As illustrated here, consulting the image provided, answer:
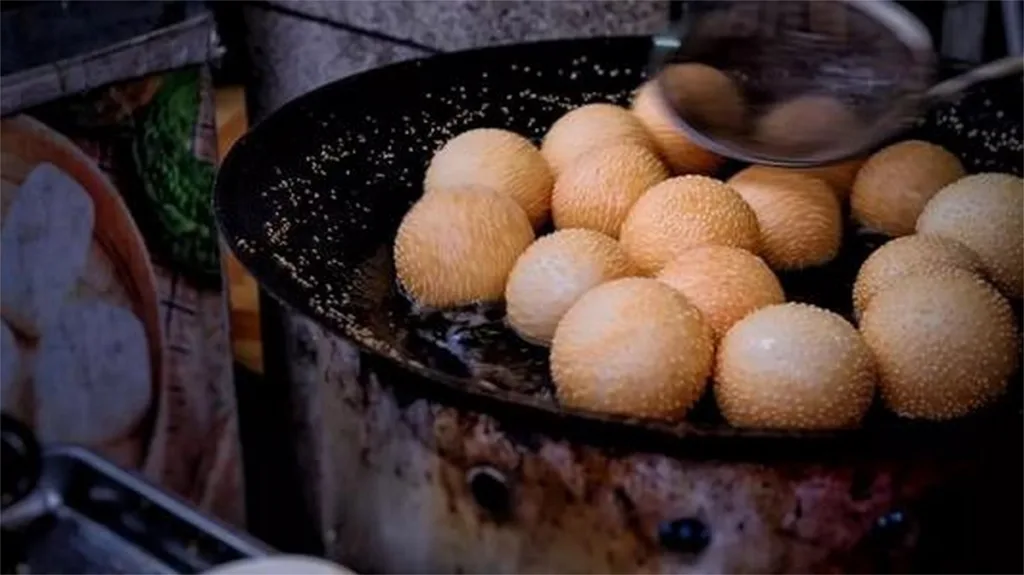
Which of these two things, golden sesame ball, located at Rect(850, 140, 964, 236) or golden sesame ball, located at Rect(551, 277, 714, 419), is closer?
golden sesame ball, located at Rect(551, 277, 714, 419)

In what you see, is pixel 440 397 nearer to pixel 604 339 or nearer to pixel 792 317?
pixel 604 339

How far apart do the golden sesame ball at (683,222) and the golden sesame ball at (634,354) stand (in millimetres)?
160

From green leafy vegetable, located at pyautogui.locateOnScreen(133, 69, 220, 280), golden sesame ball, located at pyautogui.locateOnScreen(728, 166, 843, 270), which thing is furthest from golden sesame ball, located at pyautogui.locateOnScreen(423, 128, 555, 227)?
green leafy vegetable, located at pyautogui.locateOnScreen(133, 69, 220, 280)

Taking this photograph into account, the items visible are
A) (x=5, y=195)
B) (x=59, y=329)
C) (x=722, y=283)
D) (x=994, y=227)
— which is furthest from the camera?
(x=59, y=329)

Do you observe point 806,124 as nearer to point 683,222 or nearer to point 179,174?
point 683,222

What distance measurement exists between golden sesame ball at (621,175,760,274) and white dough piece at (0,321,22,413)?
1272 mm

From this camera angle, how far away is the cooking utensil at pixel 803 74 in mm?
1623

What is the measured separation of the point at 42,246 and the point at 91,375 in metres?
0.28

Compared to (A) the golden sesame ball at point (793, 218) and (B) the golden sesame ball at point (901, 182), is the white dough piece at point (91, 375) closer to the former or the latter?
(A) the golden sesame ball at point (793, 218)

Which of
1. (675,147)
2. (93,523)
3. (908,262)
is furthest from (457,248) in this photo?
(93,523)

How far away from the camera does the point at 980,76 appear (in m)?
1.53

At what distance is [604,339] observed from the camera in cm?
155

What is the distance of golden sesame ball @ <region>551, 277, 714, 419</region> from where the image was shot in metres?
1.54

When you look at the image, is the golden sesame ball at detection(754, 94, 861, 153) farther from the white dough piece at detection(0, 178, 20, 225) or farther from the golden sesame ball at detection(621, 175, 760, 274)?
the white dough piece at detection(0, 178, 20, 225)
